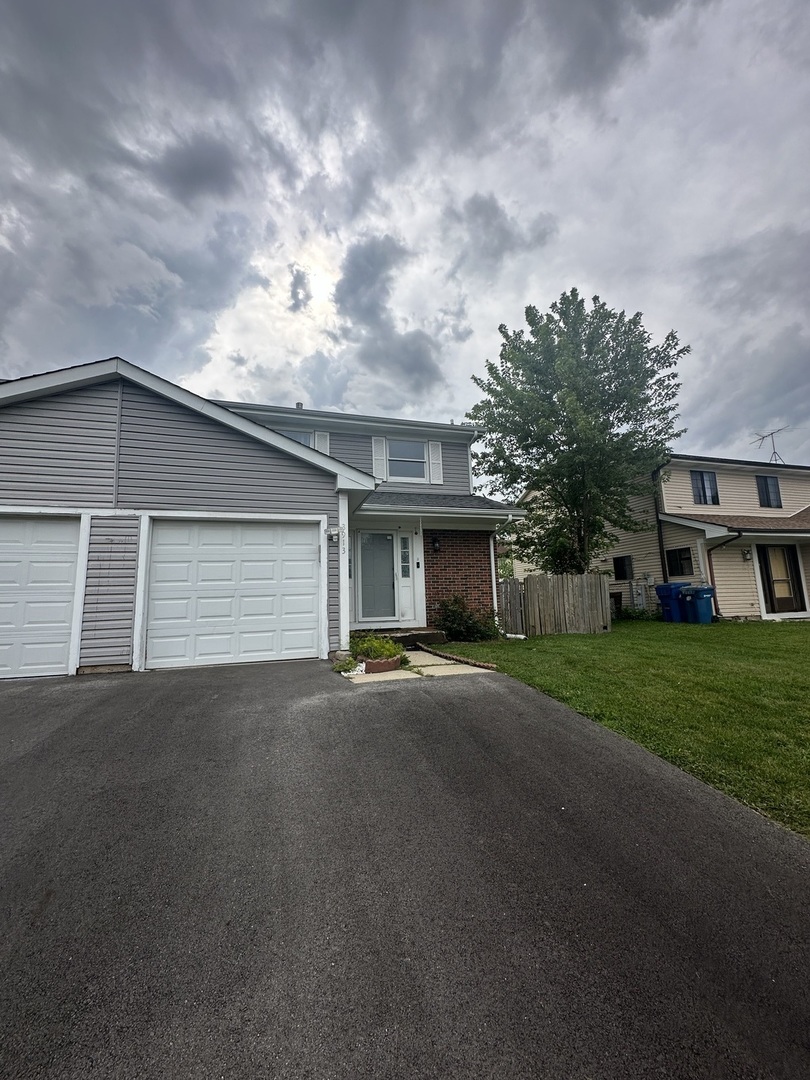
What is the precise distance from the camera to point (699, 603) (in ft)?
46.9

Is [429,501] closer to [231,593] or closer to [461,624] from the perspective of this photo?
[461,624]

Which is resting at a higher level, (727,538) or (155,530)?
(727,538)

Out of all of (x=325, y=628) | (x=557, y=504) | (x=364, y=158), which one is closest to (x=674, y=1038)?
(x=325, y=628)

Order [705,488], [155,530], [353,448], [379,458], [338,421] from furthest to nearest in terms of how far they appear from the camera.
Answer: [705,488] < [379,458] < [353,448] < [338,421] < [155,530]

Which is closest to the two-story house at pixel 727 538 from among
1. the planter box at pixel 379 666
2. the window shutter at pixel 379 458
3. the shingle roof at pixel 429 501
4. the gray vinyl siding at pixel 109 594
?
the shingle roof at pixel 429 501

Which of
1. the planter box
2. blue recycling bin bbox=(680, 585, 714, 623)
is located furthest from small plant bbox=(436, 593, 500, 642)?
blue recycling bin bbox=(680, 585, 714, 623)

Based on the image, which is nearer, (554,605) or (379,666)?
(379,666)

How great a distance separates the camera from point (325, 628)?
24.9ft

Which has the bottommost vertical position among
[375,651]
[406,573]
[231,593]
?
[375,651]

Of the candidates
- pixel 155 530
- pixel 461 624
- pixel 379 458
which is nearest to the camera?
pixel 155 530

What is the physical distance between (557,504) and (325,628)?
36.3 feet

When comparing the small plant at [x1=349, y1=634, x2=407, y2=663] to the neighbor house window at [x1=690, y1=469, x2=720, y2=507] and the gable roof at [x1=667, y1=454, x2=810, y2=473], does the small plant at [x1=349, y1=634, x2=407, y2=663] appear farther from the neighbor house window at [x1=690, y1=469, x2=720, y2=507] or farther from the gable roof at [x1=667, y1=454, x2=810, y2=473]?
the neighbor house window at [x1=690, y1=469, x2=720, y2=507]

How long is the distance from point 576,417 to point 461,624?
7842 mm

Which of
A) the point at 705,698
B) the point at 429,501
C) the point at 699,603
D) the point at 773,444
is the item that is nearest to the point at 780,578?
the point at 699,603
